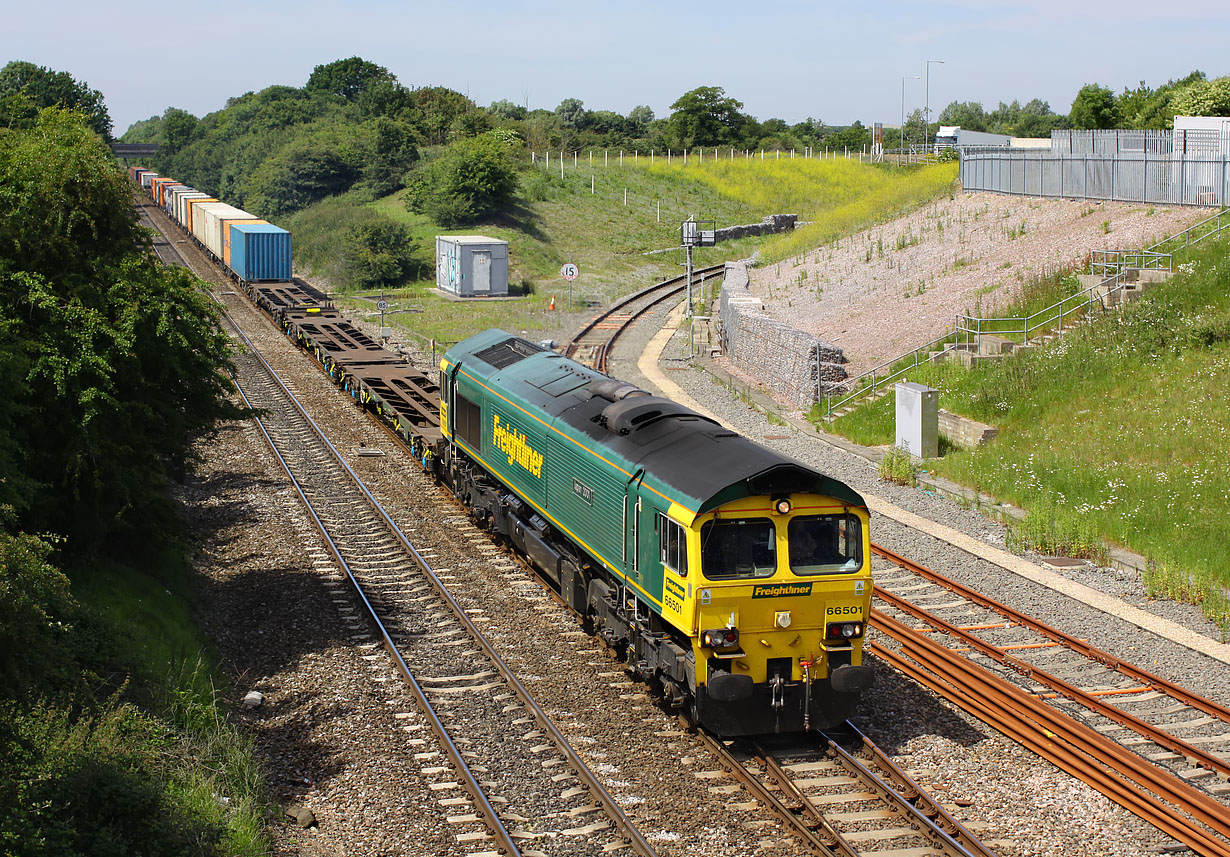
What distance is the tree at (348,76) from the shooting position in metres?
142

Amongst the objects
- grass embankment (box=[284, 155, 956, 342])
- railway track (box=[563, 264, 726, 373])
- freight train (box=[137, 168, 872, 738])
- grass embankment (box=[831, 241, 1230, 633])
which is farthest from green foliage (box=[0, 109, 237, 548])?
grass embankment (box=[284, 155, 956, 342])

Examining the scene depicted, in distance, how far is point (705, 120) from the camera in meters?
105

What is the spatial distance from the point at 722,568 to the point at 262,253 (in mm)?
44610

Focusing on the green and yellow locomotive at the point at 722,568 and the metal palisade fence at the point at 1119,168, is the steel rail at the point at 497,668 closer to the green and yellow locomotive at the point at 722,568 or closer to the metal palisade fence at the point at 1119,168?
the green and yellow locomotive at the point at 722,568

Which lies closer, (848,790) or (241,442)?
(848,790)

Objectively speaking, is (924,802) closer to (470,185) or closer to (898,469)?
(898,469)

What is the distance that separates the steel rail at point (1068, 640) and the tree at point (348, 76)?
13484 centimetres

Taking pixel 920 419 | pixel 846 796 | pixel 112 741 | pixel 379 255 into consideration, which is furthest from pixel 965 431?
pixel 379 255

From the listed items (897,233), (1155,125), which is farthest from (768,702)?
(1155,125)

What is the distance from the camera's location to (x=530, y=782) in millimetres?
12250

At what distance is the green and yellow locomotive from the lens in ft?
40.3

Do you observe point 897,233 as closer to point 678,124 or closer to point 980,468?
point 980,468

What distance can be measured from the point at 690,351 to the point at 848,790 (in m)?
31.8

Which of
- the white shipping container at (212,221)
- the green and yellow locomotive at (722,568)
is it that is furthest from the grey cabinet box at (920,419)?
the white shipping container at (212,221)
